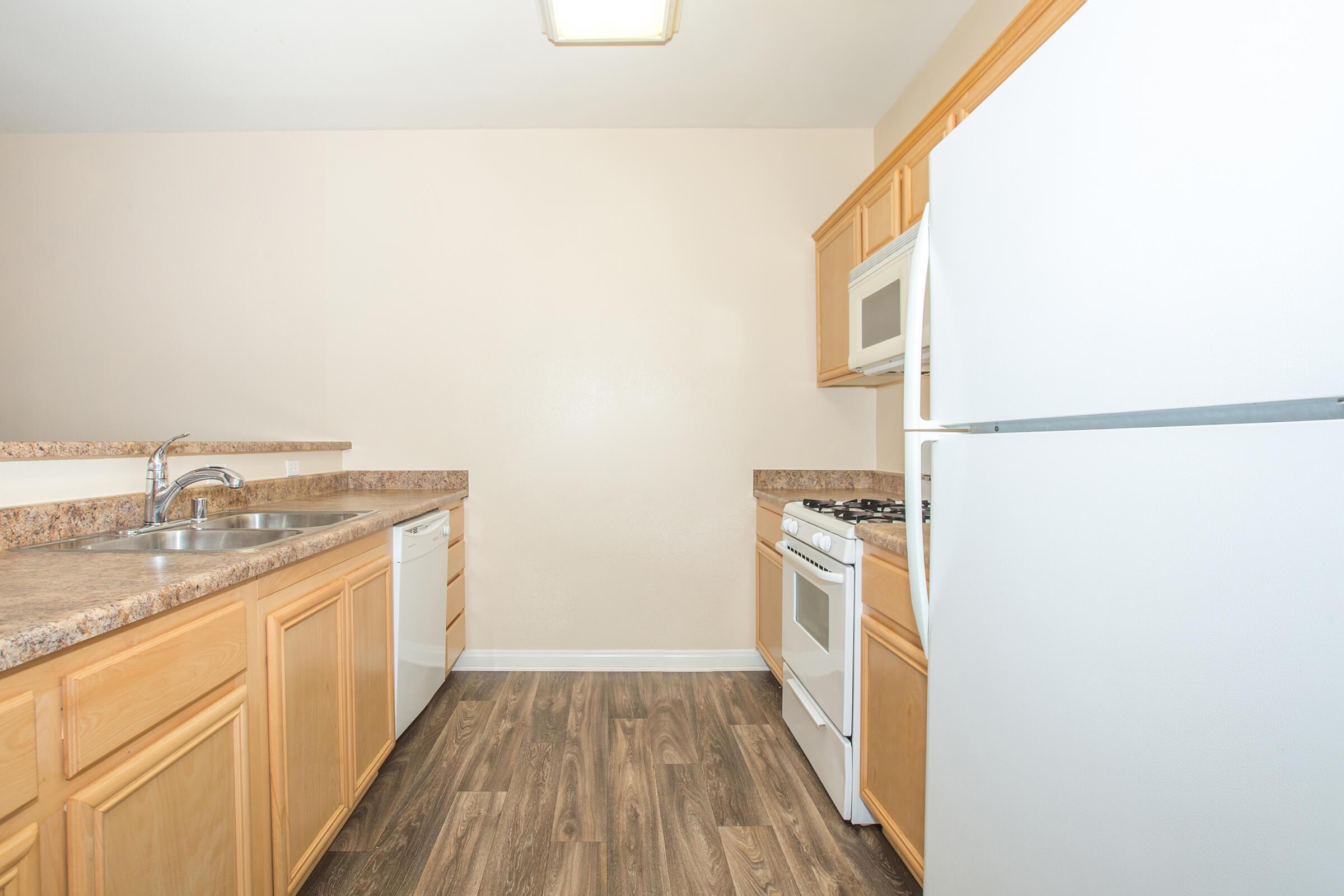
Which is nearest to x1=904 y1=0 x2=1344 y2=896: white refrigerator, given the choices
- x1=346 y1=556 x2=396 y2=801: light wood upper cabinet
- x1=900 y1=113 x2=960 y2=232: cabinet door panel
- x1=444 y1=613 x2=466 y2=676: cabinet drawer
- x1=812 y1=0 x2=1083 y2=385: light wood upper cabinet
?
x1=812 y1=0 x2=1083 y2=385: light wood upper cabinet

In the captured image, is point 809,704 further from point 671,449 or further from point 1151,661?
point 1151,661

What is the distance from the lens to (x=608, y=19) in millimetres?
2082

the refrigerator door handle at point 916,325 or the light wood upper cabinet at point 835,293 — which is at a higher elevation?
the light wood upper cabinet at point 835,293

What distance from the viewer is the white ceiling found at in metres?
2.35

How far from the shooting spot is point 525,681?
3018mm

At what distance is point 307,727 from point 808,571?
1495mm

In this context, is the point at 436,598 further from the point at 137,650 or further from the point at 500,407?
the point at 137,650

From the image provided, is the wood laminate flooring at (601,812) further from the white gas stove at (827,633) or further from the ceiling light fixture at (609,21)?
the ceiling light fixture at (609,21)

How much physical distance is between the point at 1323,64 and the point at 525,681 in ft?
10.3

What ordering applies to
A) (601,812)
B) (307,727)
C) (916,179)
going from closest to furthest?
(307,727), (601,812), (916,179)

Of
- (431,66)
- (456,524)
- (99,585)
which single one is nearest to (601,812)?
(99,585)

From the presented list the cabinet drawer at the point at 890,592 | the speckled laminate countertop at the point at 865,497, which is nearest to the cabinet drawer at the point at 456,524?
the speckled laminate countertop at the point at 865,497

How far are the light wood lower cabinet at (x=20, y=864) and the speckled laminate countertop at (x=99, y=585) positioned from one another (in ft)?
0.70

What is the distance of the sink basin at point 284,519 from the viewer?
2.10 m
